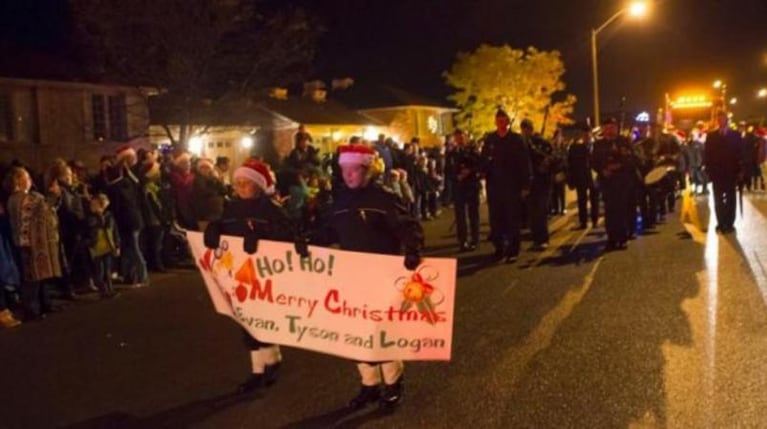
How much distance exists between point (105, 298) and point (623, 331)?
6.25m

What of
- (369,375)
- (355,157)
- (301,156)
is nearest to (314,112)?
(301,156)

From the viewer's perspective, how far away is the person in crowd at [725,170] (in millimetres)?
13320

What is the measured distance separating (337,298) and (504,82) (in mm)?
44704

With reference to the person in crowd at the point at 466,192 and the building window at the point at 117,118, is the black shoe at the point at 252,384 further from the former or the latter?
the building window at the point at 117,118

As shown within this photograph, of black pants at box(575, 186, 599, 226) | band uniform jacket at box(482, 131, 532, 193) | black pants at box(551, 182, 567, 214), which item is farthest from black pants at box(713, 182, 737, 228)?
black pants at box(551, 182, 567, 214)

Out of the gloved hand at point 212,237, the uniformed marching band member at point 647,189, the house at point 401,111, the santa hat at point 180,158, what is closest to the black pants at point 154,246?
the santa hat at point 180,158

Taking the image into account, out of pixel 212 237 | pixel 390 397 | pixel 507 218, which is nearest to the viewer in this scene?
pixel 390 397

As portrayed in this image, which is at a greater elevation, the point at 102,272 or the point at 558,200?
the point at 558,200

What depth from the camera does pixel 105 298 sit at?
10227 millimetres

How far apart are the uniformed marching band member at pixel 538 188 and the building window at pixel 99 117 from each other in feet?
59.6

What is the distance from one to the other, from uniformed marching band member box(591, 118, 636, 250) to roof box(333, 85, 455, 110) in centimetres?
3889

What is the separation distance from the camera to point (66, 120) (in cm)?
2586

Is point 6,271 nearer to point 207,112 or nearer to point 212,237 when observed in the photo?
point 212,237

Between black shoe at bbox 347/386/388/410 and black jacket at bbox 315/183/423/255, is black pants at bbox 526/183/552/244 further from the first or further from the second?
black shoe at bbox 347/386/388/410
